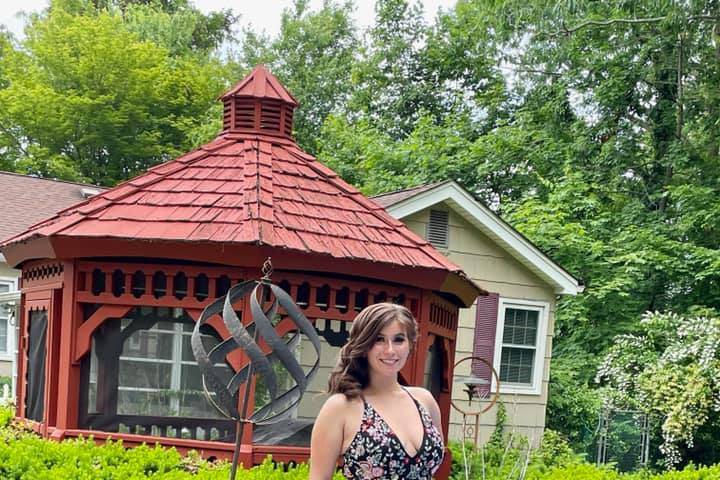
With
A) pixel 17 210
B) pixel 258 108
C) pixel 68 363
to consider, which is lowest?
pixel 68 363

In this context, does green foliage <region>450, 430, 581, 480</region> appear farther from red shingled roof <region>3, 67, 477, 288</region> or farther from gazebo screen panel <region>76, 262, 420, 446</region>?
red shingled roof <region>3, 67, 477, 288</region>

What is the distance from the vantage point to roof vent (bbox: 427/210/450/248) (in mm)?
13031

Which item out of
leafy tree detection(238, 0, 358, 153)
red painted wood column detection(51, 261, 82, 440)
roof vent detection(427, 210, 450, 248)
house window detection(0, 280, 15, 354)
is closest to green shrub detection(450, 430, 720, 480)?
red painted wood column detection(51, 261, 82, 440)

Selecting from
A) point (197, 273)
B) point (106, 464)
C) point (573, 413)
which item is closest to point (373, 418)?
point (106, 464)

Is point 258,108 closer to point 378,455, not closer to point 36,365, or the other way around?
point 36,365

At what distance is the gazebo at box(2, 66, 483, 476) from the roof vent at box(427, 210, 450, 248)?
12.4 feet

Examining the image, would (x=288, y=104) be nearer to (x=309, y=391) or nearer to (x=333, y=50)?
(x=309, y=391)

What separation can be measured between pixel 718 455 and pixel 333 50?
2112cm

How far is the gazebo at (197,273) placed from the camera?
7352 millimetres

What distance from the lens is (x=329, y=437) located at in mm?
3262

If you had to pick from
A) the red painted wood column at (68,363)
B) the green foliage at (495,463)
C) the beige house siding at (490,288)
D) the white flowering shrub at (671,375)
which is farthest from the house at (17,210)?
the white flowering shrub at (671,375)

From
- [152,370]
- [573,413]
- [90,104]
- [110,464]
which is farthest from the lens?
[90,104]

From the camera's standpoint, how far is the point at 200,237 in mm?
7168

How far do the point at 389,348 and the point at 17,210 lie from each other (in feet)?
50.3
